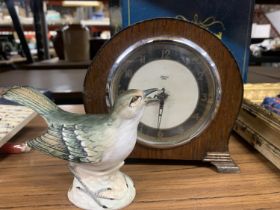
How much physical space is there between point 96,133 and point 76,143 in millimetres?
28

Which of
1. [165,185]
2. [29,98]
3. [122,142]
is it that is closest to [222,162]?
[165,185]

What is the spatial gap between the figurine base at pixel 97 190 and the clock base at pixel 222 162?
0.16m

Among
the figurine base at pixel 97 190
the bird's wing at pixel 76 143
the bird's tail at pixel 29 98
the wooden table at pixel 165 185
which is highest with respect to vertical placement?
the bird's tail at pixel 29 98

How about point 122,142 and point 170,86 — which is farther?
point 170,86

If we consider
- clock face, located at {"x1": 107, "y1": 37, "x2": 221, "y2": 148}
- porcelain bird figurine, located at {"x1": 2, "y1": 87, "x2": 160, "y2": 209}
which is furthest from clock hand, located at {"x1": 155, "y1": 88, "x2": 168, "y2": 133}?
porcelain bird figurine, located at {"x1": 2, "y1": 87, "x2": 160, "y2": 209}

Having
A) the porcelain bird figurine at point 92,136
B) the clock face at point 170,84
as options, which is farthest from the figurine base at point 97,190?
the clock face at point 170,84

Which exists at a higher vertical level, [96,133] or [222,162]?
[96,133]

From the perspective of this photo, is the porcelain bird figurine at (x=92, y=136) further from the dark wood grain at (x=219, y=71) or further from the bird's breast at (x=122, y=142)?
the dark wood grain at (x=219, y=71)

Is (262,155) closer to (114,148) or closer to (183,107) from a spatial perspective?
(183,107)

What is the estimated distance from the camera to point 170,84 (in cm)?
49

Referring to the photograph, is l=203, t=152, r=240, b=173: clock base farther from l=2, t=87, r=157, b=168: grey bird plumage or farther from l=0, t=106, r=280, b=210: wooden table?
l=2, t=87, r=157, b=168: grey bird plumage

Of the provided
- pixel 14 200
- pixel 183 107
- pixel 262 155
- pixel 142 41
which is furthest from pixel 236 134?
pixel 14 200

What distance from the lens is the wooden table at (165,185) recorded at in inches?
16.1

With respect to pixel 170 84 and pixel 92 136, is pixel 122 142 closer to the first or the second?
pixel 92 136
